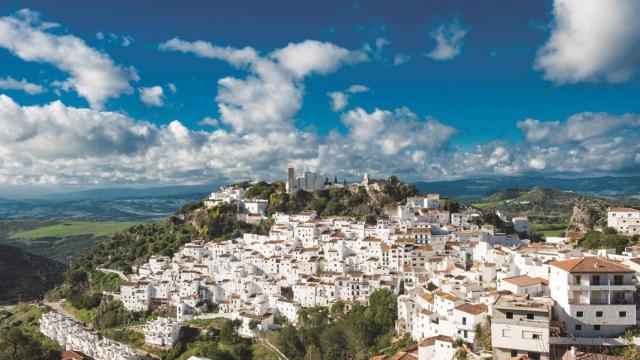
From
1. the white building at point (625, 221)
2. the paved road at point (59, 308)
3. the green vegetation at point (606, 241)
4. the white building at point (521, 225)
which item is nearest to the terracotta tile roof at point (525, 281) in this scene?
the green vegetation at point (606, 241)

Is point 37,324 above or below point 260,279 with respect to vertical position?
below

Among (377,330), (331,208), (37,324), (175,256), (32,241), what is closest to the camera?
(377,330)

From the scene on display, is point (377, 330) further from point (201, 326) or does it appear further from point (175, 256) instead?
point (175, 256)

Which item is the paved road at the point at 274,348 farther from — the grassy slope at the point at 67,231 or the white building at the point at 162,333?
the grassy slope at the point at 67,231

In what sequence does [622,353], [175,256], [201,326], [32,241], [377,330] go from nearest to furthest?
[622,353] < [377,330] < [201,326] < [175,256] < [32,241]

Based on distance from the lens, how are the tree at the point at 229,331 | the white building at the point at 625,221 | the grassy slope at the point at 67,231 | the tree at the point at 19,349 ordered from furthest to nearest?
the grassy slope at the point at 67,231 < the white building at the point at 625,221 < the tree at the point at 229,331 < the tree at the point at 19,349

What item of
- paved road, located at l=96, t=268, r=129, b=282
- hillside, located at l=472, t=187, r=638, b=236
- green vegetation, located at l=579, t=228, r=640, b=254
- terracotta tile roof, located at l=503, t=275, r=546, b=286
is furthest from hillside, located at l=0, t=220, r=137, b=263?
terracotta tile roof, located at l=503, t=275, r=546, b=286

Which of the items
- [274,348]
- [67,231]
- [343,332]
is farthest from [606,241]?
[67,231]

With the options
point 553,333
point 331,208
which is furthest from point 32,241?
point 553,333
